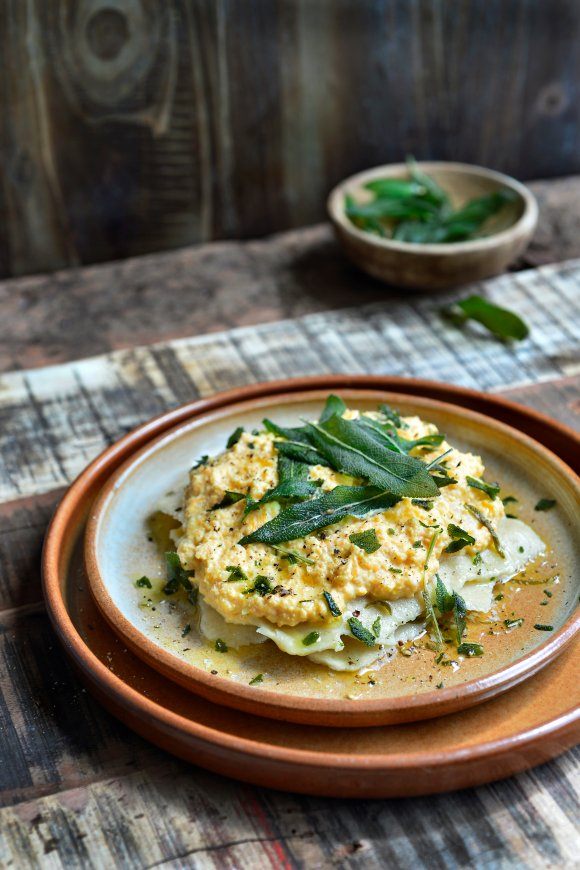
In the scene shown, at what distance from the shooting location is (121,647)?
158 cm

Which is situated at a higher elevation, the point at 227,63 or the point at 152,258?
the point at 227,63

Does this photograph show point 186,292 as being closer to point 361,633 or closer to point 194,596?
point 194,596

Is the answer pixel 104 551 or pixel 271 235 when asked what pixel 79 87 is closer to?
pixel 271 235

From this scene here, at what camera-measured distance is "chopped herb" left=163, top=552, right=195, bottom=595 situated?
1.61 m

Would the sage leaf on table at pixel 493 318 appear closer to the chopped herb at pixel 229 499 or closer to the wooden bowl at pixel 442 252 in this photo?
the wooden bowl at pixel 442 252

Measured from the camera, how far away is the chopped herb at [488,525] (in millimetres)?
1642

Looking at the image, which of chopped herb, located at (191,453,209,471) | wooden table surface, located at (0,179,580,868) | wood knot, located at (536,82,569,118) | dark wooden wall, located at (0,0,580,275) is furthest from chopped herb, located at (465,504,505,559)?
wood knot, located at (536,82,569,118)

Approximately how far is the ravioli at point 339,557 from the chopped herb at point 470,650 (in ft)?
0.24

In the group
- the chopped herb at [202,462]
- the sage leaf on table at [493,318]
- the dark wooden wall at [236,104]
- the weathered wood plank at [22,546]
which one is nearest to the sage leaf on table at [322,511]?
the chopped herb at [202,462]

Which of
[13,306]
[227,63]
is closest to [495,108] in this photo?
[227,63]

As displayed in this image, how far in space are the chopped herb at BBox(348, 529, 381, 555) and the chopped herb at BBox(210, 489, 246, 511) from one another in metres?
0.21

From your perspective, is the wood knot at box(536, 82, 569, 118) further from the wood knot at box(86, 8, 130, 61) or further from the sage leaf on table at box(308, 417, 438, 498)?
the sage leaf on table at box(308, 417, 438, 498)

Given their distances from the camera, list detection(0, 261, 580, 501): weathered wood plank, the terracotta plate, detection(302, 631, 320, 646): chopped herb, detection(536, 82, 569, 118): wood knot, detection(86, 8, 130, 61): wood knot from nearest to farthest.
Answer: the terracotta plate, detection(302, 631, 320, 646): chopped herb, detection(0, 261, 580, 501): weathered wood plank, detection(86, 8, 130, 61): wood knot, detection(536, 82, 569, 118): wood knot

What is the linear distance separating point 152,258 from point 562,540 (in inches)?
65.5
